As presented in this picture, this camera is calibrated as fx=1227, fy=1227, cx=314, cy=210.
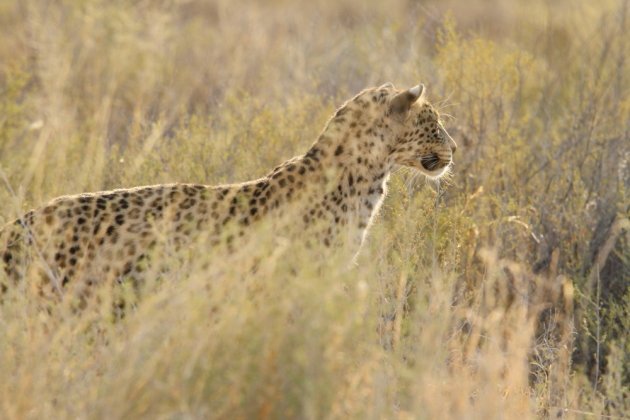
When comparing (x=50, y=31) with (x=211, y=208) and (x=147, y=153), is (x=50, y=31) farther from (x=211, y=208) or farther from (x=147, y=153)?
(x=211, y=208)

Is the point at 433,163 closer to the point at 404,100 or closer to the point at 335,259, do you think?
the point at 404,100

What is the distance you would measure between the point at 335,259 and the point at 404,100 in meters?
2.17

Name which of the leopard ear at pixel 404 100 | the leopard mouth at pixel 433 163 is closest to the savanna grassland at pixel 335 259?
the leopard mouth at pixel 433 163

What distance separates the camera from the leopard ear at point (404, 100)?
6727 mm

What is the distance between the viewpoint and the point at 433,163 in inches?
275

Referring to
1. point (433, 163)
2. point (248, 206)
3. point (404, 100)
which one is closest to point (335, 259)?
point (248, 206)

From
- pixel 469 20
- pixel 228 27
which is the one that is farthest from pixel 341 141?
pixel 469 20

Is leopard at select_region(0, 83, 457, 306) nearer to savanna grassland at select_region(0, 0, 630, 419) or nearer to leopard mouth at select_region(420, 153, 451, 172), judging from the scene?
leopard mouth at select_region(420, 153, 451, 172)

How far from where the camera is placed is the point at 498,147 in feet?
28.8

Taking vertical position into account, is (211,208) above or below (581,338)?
above

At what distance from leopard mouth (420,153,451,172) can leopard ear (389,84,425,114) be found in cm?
33

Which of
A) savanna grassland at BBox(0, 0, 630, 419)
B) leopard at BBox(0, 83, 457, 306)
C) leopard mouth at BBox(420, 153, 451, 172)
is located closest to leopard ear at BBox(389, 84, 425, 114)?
leopard at BBox(0, 83, 457, 306)

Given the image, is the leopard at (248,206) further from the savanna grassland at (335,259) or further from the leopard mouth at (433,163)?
the savanna grassland at (335,259)

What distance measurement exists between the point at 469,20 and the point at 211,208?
16534 mm
